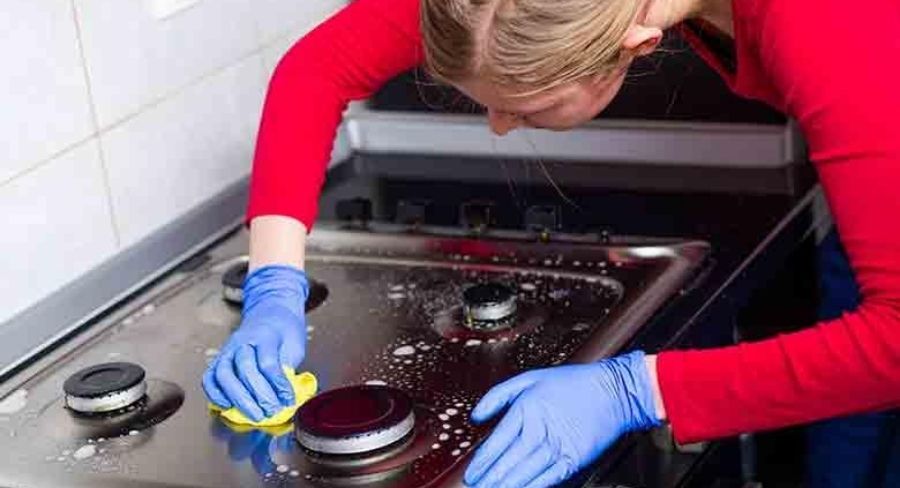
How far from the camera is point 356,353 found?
56.3 inches

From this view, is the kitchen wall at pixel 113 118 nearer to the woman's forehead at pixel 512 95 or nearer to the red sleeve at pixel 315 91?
the red sleeve at pixel 315 91

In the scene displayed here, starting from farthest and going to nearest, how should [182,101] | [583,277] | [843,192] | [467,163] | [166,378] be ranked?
[467,163]
[182,101]
[583,277]
[166,378]
[843,192]

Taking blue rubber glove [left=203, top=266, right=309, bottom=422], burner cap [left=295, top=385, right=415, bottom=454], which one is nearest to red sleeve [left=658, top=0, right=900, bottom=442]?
burner cap [left=295, top=385, right=415, bottom=454]

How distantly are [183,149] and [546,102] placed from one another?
57cm

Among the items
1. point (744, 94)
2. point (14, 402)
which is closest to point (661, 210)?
point (744, 94)

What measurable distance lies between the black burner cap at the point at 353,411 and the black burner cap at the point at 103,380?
6.7 inches

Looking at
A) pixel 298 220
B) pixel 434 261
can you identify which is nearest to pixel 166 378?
pixel 298 220

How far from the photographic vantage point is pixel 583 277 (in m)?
1.54

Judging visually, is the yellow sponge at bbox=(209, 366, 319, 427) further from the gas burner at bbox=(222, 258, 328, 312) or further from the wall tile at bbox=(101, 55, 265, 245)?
the wall tile at bbox=(101, 55, 265, 245)

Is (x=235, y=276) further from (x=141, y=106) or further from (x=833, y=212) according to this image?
(x=833, y=212)

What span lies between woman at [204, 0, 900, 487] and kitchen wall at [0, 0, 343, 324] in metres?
0.25

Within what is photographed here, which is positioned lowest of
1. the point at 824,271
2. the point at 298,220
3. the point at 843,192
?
the point at 824,271

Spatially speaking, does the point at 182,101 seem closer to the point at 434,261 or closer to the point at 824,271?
the point at 434,261

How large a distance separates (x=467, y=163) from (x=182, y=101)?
36cm
